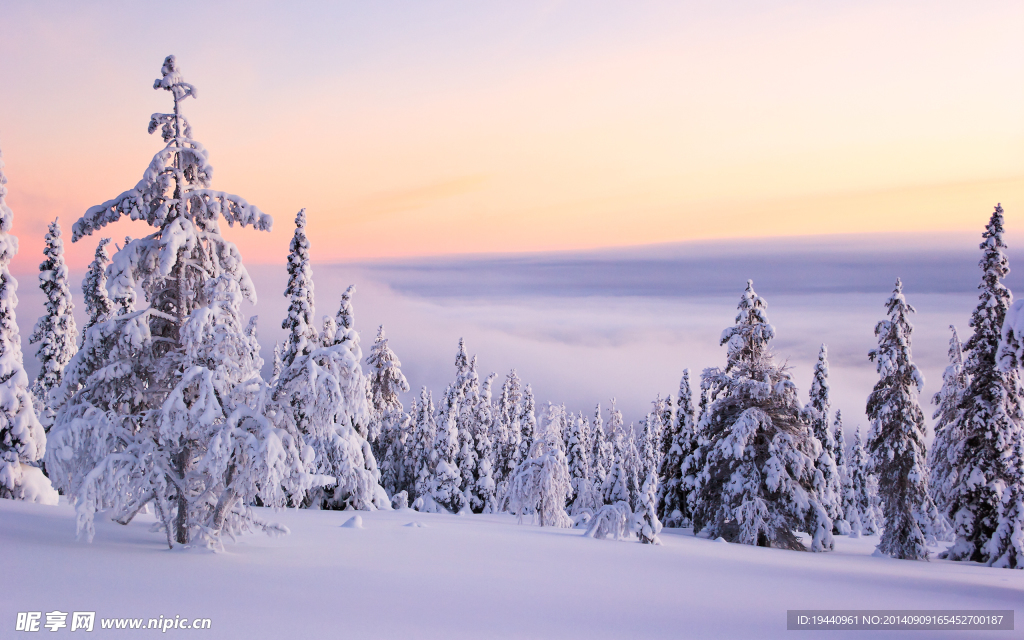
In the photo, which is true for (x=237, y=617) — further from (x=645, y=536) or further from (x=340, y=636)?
(x=645, y=536)

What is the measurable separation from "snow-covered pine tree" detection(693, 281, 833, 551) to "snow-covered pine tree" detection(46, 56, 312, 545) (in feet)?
73.0

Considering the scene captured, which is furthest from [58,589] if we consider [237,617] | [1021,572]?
[1021,572]

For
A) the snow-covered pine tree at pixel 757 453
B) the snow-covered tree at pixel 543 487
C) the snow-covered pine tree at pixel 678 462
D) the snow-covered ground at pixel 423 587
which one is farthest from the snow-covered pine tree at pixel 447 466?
the snow-covered ground at pixel 423 587

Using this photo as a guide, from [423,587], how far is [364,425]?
1931 centimetres

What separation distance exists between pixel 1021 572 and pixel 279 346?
74.7 metres

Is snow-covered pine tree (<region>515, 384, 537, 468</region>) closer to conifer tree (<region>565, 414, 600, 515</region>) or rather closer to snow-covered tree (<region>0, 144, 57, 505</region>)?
conifer tree (<region>565, 414, 600, 515</region>)

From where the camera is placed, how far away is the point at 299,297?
117ft

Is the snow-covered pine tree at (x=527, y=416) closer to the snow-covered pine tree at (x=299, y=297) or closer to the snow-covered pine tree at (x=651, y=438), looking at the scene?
the snow-covered pine tree at (x=651, y=438)

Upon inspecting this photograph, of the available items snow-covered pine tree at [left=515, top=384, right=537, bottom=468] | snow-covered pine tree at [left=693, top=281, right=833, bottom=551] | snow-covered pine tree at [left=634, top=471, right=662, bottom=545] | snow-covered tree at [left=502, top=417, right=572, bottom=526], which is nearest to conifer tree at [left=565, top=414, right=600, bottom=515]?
snow-covered pine tree at [left=515, top=384, right=537, bottom=468]

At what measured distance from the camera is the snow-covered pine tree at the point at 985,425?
29359 mm

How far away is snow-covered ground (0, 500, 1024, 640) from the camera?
10.1 meters

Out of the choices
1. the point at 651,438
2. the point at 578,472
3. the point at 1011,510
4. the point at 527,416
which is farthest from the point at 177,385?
the point at 651,438

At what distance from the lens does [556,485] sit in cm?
3416

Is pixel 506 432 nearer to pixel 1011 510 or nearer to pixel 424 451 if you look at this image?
pixel 424 451
